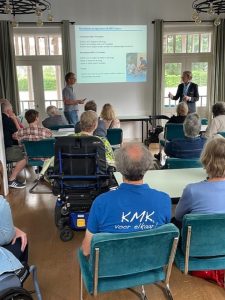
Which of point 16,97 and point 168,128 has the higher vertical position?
point 16,97

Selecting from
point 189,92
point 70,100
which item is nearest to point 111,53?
point 70,100

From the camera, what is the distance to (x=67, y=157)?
9.88 ft

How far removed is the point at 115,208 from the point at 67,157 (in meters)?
1.49

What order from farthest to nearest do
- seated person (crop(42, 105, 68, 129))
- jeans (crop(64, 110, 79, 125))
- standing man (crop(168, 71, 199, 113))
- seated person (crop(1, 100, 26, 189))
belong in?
jeans (crop(64, 110, 79, 125)), standing man (crop(168, 71, 199, 113)), seated person (crop(42, 105, 68, 129)), seated person (crop(1, 100, 26, 189))

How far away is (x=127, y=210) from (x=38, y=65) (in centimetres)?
688

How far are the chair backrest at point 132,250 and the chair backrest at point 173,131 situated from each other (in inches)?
144

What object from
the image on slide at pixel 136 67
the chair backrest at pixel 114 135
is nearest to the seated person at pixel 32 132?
the chair backrest at pixel 114 135

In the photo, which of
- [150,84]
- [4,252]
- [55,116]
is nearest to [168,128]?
[55,116]

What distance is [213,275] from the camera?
2.34 meters

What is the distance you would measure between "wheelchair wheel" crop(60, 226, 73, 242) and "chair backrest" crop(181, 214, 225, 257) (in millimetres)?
1513

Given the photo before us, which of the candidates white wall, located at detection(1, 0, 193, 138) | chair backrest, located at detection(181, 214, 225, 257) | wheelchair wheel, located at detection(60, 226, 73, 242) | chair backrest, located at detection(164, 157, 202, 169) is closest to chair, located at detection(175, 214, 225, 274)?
chair backrest, located at detection(181, 214, 225, 257)

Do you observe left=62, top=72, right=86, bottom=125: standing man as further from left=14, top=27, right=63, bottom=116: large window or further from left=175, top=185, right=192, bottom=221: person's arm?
left=175, top=185, right=192, bottom=221: person's arm

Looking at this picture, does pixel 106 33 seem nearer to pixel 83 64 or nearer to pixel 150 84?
pixel 83 64

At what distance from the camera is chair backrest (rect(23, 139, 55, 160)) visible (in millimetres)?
4191
